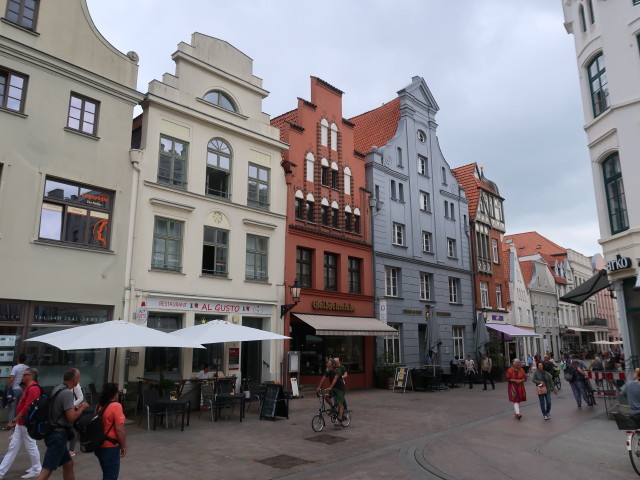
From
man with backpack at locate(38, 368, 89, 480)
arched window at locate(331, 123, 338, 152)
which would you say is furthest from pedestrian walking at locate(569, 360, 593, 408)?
man with backpack at locate(38, 368, 89, 480)

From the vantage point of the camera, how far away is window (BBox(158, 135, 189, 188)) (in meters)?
17.4

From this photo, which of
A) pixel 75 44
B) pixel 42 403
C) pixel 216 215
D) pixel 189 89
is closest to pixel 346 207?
pixel 216 215

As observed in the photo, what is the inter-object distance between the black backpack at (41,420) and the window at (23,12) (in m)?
12.2

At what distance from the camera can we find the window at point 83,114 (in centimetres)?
1523

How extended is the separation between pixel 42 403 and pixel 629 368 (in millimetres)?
15716

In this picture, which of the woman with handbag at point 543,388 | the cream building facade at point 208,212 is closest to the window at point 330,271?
the cream building facade at point 208,212

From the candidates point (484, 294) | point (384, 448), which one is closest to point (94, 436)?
point (384, 448)

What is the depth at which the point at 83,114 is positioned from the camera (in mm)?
15508

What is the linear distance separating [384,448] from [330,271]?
541 inches

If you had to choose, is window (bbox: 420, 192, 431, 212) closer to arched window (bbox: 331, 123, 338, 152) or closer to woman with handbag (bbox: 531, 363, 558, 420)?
arched window (bbox: 331, 123, 338, 152)

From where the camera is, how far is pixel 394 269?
27.2m

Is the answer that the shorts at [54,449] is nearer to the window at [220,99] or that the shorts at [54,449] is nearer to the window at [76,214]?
the window at [76,214]

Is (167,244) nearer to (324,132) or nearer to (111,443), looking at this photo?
(324,132)

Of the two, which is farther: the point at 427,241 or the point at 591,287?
the point at 427,241
